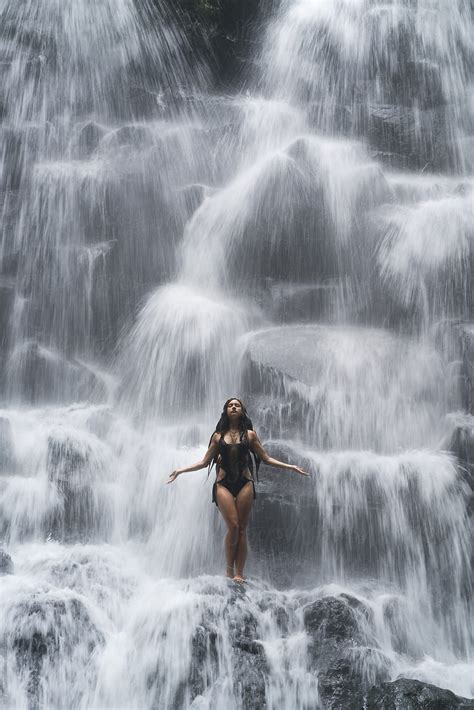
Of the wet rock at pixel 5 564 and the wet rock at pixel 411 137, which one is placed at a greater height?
the wet rock at pixel 411 137

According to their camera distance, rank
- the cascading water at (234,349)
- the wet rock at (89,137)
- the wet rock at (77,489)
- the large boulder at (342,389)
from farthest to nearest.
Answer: the wet rock at (89,137)
the large boulder at (342,389)
the wet rock at (77,489)
the cascading water at (234,349)

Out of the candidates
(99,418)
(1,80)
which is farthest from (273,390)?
(1,80)

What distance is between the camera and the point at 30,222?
47.5 feet

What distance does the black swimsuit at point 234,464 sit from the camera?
25.5 ft

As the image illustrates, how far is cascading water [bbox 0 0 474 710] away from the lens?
7074 mm

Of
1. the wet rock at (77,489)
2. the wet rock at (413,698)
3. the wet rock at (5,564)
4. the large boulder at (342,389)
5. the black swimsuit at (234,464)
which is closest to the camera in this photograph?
the wet rock at (413,698)

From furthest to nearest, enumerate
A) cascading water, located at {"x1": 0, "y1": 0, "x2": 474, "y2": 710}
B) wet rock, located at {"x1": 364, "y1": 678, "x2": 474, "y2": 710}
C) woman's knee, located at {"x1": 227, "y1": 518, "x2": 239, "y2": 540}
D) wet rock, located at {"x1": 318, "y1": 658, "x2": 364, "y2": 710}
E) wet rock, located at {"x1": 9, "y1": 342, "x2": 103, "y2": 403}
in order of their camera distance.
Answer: wet rock, located at {"x1": 9, "y1": 342, "x2": 103, "y2": 403} < woman's knee, located at {"x1": 227, "y1": 518, "x2": 239, "y2": 540} < cascading water, located at {"x1": 0, "y1": 0, "x2": 474, "y2": 710} < wet rock, located at {"x1": 318, "y1": 658, "x2": 364, "y2": 710} < wet rock, located at {"x1": 364, "y1": 678, "x2": 474, "y2": 710}

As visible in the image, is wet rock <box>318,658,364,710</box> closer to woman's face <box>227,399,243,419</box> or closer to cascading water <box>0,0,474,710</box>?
cascading water <box>0,0,474,710</box>

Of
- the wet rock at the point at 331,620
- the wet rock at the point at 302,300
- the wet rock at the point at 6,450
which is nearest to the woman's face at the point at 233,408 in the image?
the wet rock at the point at 331,620

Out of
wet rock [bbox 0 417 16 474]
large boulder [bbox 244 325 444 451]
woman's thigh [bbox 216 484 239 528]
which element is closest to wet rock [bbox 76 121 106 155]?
large boulder [bbox 244 325 444 451]

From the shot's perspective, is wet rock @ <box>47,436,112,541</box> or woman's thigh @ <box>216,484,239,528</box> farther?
wet rock @ <box>47,436,112,541</box>

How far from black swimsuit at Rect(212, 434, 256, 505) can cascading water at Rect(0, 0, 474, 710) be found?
3.11ft

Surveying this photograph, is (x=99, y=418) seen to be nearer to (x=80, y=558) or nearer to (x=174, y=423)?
(x=174, y=423)

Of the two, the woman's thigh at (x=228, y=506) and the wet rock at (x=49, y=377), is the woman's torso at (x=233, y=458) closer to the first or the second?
the woman's thigh at (x=228, y=506)
